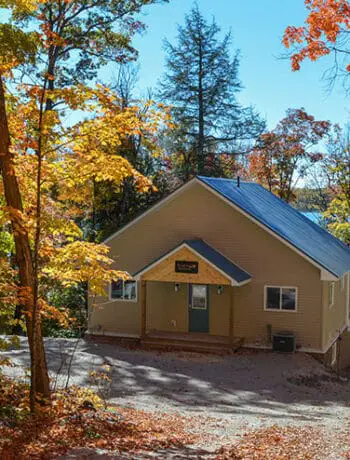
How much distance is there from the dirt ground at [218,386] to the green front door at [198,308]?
2105 millimetres

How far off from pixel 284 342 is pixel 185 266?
4480 millimetres

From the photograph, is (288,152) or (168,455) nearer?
(168,455)

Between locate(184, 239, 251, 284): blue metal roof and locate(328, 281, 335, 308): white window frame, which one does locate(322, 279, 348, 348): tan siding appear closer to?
locate(328, 281, 335, 308): white window frame

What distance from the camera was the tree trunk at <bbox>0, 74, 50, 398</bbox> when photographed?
1022cm

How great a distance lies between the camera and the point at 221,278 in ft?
69.5

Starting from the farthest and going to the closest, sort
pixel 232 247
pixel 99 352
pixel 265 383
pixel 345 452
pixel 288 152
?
pixel 288 152 → pixel 232 247 → pixel 99 352 → pixel 265 383 → pixel 345 452

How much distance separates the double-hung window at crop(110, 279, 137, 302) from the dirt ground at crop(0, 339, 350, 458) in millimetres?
2321

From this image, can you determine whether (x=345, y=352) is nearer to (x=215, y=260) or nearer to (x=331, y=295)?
(x=331, y=295)

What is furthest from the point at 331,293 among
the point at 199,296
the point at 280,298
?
the point at 199,296

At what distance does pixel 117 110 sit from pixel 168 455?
19.6 ft

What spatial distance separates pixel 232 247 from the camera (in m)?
22.5

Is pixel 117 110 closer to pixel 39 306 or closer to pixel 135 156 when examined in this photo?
pixel 39 306

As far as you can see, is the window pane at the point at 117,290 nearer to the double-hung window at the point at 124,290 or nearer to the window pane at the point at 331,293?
the double-hung window at the point at 124,290

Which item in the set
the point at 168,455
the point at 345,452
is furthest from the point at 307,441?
the point at 168,455
